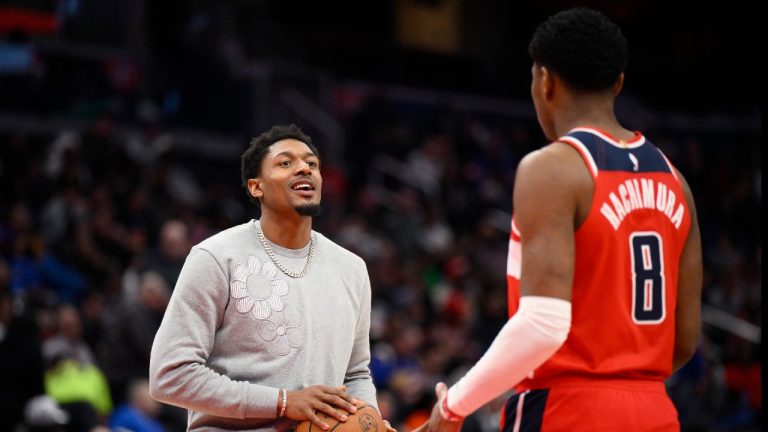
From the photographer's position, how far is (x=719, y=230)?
17.3m

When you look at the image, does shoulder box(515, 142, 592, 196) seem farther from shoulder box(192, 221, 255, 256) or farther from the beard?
shoulder box(192, 221, 255, 256)

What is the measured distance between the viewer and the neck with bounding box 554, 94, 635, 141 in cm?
340

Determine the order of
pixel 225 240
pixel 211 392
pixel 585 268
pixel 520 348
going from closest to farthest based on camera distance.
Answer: pixel 520 348
pixel 585 268
pixel 211 392
pixel 225 240

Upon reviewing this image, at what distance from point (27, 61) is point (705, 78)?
13.4 m

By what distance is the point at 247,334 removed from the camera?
3971 mm

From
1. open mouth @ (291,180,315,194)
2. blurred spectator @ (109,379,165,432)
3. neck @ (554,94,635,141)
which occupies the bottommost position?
blurred spectator @ (109,379,165,432)

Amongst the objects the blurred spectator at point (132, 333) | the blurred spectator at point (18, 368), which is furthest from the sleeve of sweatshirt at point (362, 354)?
the blurred spectator at point (132, 333)

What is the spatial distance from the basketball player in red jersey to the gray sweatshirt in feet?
Result: 2.61

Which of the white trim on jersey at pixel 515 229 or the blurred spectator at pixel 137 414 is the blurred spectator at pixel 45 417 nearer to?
the blurred spectator at pixel 137 414

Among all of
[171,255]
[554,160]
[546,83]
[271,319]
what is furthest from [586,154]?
[171,255]

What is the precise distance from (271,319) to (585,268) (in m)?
1.26

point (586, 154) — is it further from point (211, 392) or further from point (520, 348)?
point (211, 392)

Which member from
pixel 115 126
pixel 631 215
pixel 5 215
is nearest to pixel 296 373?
pixel 631 215

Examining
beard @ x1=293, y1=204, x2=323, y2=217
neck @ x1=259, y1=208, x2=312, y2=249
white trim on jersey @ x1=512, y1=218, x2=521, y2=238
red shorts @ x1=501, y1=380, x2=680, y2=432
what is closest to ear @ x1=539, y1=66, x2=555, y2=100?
white trim on jersey @ x1=512, y1=218, x2=521, y2=238
